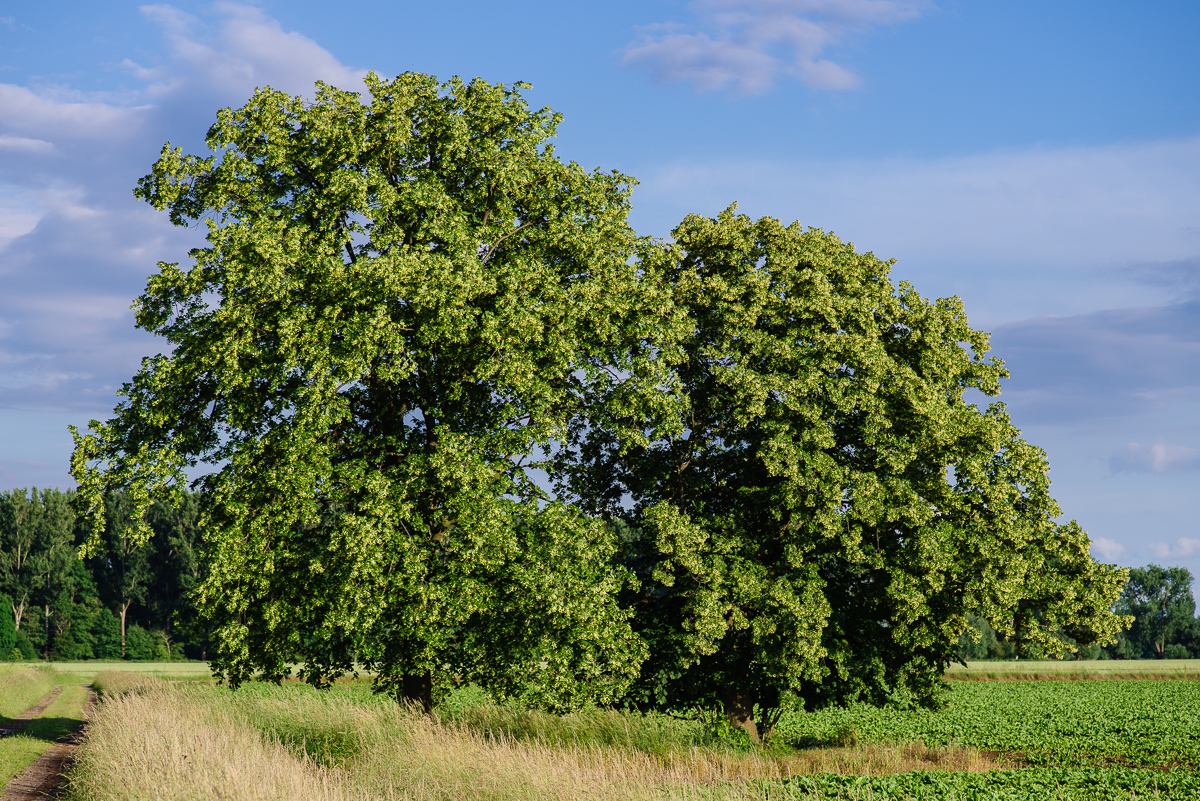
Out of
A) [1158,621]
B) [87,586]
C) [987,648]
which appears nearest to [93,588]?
[87,586]

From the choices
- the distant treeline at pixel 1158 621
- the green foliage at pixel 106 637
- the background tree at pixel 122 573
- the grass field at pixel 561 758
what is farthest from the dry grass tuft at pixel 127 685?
the distant treeline at pixel 1158 621

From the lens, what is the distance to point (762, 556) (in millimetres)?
26703

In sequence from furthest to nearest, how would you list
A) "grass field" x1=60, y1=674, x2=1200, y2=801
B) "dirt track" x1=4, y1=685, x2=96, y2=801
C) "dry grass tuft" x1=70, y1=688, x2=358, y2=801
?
"dirt track" x1=4, y1=685, x2=96, y2=801 → "grass field" x1=60, y1=674, x2=1200, y2=801 → "dry grass tuft" x1=70, y1=688, x2=358, y2=801

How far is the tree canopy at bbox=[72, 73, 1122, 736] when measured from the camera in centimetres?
2059

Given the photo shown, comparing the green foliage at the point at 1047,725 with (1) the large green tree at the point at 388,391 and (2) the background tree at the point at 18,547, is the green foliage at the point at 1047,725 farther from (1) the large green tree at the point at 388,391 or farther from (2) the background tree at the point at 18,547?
(2) the background tree at the point at 18,547

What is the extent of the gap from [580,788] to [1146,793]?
13.0 metres

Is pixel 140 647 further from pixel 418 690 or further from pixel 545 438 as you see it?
pixel 545 438

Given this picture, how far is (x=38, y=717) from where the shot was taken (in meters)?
34.0

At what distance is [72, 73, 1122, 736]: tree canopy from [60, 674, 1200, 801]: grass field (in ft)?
4.88

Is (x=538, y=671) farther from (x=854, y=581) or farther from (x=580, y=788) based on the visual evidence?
(x=854, y=581)

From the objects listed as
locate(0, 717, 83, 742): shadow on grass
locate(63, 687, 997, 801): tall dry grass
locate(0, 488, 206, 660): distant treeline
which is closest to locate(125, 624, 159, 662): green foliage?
locate(0, 488, 206, 660): distant treeline

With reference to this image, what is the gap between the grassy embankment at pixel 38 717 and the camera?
871 inches

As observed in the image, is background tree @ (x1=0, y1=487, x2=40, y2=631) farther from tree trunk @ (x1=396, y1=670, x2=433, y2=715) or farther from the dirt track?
tree trunk @ (x1=396, y1=670, x2=433, y2=715)

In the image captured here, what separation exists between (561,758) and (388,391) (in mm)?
11341
